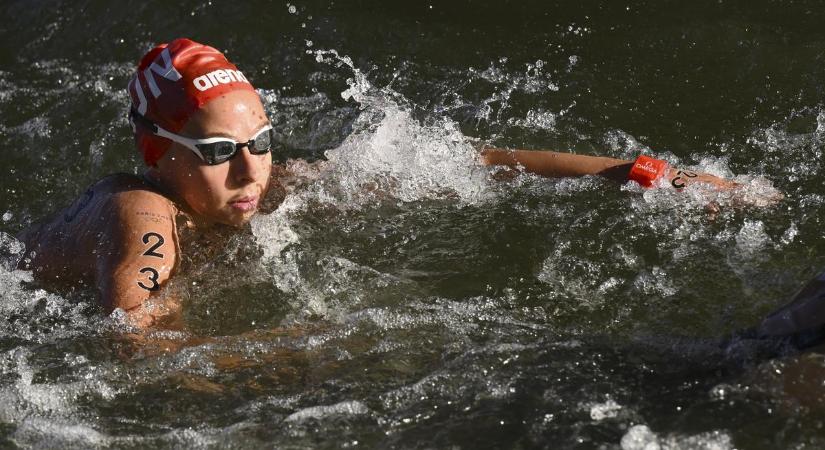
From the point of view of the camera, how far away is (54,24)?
8070 mm

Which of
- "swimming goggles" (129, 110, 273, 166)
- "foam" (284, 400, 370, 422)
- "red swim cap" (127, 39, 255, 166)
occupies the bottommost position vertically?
"foam" (284, 400, 370, 422)

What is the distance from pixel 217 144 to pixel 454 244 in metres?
1.23

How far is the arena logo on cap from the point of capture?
4.64m

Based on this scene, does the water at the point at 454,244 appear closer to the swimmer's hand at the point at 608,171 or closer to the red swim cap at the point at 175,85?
the swimmer's hand at the point at 608,171

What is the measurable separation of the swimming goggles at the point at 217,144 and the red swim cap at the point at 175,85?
3 centimetres

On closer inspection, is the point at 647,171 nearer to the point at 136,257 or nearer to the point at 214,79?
the point at 214,79

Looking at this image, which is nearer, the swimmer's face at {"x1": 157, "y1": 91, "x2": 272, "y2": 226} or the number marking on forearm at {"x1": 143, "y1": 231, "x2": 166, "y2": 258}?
the number marking on forearm at {"x1": 143, "y1": 231, "x2": 166, "y2": 258}

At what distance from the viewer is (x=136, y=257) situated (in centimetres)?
443

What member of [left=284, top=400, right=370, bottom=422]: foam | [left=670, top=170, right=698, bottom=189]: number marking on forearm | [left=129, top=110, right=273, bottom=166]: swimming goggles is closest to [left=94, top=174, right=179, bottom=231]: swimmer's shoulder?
[left=129, top=110, right=273, bottom=166]: swimming goggles

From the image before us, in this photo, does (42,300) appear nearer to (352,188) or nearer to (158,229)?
(158,229)

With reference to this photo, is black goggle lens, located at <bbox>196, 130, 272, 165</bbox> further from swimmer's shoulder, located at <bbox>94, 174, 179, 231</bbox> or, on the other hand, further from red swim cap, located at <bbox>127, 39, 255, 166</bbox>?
swimmer's shoulder, located at <bbox>94, 174, 179, 231</bbox>

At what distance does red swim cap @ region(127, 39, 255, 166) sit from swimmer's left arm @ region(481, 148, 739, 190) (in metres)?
1.41

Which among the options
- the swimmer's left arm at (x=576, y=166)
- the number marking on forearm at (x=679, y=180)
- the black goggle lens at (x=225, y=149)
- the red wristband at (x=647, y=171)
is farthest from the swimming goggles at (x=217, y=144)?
the number marking on forearm at (x=679, y=180)

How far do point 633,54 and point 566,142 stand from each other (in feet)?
3.48
